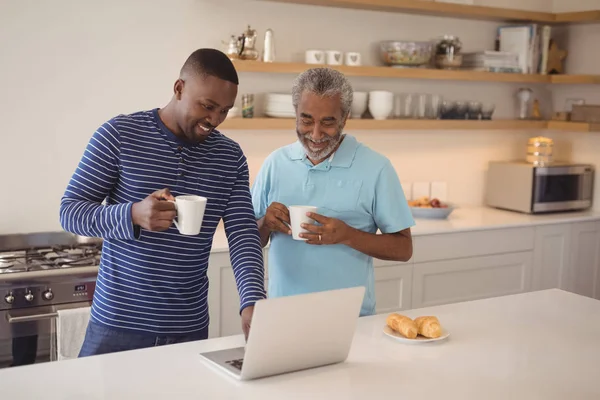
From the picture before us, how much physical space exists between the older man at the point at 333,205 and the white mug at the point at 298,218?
8 cm

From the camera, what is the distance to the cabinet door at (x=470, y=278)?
4.05 meters

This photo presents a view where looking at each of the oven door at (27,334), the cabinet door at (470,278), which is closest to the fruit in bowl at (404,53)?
the cabinet door at (470,278)

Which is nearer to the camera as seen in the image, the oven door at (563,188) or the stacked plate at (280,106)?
the stacked plate at (280,106)

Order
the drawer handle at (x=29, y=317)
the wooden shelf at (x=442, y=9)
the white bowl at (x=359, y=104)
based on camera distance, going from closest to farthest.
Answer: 1. the drawer handle at (x=29, y=317)
2. the wooden shelf at (x=442, y=9)
3. the white bowl at (x=359, y=104)

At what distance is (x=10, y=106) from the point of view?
135 inches

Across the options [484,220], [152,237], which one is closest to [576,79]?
[484,220]

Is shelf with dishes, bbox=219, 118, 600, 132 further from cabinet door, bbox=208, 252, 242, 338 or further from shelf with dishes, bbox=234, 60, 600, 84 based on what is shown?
cabinet door, bbox=208, 252, 242, 338

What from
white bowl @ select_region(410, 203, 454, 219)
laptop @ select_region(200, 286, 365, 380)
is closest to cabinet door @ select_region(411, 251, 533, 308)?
white bowl @ select_region(410, 203, 454, 219)

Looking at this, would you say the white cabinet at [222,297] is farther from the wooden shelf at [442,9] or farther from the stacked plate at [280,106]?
the wooden shelf at [442,9]

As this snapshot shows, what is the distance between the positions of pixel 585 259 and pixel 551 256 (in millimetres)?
307

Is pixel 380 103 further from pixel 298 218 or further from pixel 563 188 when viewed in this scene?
pixel 298 218

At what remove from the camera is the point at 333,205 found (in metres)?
2.36

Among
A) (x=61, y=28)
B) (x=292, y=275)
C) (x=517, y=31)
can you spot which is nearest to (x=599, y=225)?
(x=517, y=31)

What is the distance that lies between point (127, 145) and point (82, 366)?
56cm
